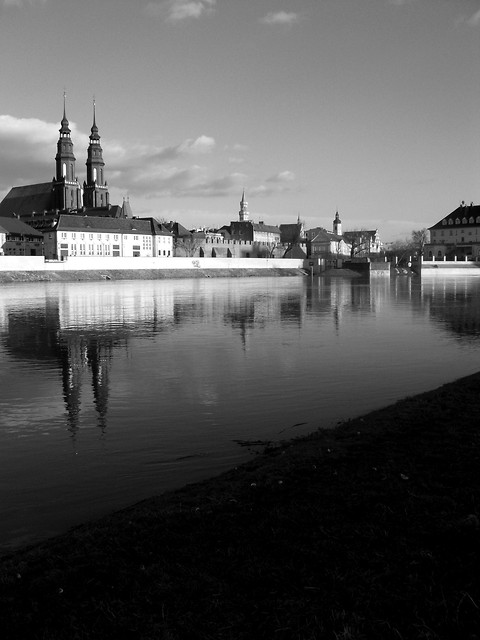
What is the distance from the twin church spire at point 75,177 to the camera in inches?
5743

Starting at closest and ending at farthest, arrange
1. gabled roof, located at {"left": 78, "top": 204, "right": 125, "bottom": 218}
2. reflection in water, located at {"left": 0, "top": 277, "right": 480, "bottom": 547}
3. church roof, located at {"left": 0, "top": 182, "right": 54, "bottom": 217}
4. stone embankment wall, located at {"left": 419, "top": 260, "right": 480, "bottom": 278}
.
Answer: reflection in water, located at {"left": 0, "top": 277, "right": 480, "bottom": 547}
stone embankment wall, located at {"left": 419, "top": 260, "right": 480, "bottom": 278}
gabled roof, located at {"left": 78, "top": 204, "right": 125, "bottom": 218}
church roof, located at {"left": 0, "top": 182, "right": 54, "bottom": 217}

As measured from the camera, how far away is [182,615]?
15.0 ft

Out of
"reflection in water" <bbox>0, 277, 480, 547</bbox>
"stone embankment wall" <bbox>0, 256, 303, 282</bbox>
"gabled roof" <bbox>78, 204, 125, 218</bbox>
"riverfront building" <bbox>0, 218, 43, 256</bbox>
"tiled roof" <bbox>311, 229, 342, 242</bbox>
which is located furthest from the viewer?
"tiled roof" <bbox>311, 229, 342, 242</bbox>

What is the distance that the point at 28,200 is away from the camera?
153875mm

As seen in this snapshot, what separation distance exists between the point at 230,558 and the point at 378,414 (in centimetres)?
674

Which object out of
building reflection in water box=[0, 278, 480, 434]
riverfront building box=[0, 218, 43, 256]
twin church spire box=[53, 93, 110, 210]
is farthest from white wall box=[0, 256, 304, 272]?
twin church spire box=[53, 93, 110, 210]

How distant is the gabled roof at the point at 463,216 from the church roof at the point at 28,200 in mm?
99998

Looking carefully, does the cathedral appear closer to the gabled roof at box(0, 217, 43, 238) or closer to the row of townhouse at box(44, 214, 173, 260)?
the row of townhouse at box(44, 214, 173, 260)

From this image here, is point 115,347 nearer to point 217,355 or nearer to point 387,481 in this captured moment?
point 217,355

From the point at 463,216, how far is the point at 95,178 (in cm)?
9401

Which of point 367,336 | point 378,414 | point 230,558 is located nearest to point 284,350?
point 367,336

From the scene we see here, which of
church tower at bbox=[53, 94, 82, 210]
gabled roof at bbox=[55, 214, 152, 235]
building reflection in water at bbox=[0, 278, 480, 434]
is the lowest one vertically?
building reflection in water at bbox=[0, 278, 480, 434]

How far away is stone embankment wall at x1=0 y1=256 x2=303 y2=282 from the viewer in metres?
85.9

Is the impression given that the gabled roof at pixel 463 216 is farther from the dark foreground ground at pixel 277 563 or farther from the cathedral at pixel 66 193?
the dark foreground ground at pixel 277 563
